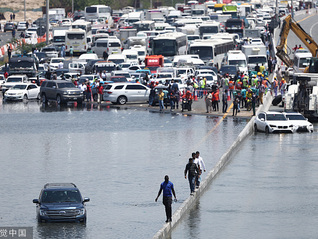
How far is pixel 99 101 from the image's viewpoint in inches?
2484

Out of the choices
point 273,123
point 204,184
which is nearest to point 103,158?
point 204,184

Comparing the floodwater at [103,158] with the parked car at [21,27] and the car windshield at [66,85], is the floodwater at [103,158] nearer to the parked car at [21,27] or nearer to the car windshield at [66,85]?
the car windshield at [66,85]

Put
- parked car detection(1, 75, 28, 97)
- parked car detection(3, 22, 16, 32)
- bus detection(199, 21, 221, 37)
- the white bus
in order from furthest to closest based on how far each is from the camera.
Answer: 1. parked car detection(3, 22, 16, 32)
2. bus detection(199, 21, 221, 37)
3. the white bus
4. parked car detection(1, 75, 28, 97)

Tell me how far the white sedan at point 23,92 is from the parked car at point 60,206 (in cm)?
3808

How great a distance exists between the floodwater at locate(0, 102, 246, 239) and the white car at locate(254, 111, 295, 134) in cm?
131

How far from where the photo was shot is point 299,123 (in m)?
48.1

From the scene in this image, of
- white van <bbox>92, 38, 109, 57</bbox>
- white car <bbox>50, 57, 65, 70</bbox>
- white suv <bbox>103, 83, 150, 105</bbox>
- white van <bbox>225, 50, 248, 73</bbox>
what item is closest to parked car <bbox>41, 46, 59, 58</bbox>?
white van <bbox>92, 38, 109, 57</bbox>

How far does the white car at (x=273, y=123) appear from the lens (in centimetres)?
4769

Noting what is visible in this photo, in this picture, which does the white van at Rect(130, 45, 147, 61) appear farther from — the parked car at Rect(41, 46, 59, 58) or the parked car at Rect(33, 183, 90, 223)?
the parked car at Rect(33, 183, 90, 223)

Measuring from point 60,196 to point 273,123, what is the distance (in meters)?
22.7

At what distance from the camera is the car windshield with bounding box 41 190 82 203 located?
26875 mm

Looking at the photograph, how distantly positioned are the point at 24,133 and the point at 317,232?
25.0 m

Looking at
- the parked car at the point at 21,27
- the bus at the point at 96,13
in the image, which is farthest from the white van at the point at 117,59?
the parked car at the point at 21,27

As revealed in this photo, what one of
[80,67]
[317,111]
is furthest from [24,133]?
[80,67]
